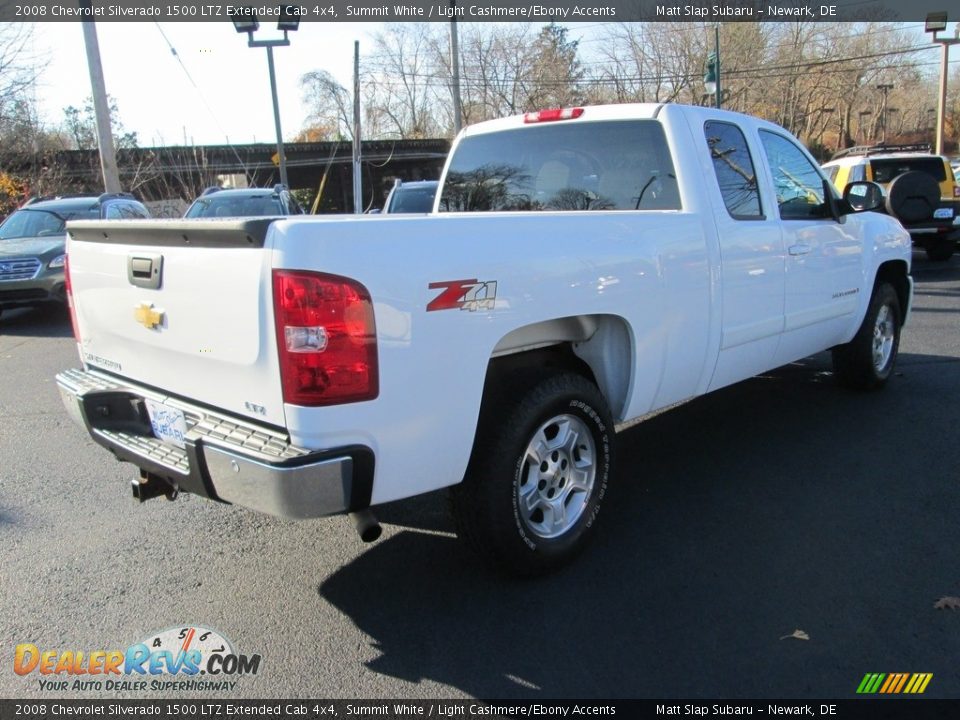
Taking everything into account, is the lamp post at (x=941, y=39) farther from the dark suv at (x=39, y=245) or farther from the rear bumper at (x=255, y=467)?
the rear bumper at (x=255, y=467)

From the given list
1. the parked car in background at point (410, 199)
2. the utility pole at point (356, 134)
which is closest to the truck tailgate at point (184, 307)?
the parked car in background at point (410, 199)

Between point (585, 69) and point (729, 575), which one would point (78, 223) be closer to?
point (729, 575)

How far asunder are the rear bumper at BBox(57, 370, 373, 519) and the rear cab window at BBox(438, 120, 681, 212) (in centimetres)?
236

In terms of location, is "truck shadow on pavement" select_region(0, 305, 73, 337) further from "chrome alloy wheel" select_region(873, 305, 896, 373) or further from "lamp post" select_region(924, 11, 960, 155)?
"lamp post" select_region(924, 11, 960, 155)

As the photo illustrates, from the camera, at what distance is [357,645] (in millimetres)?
2955

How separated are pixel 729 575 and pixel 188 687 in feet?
7.47

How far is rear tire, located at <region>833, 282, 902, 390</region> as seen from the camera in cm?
590

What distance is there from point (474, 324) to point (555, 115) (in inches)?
84.5

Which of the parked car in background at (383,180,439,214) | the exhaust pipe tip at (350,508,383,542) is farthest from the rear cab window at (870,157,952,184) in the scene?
the exhaust pipe tip at (350,508,383,542)

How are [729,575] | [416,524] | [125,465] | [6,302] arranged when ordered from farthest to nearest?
[6,302] < [125,465] < [416,524] < [729,575]

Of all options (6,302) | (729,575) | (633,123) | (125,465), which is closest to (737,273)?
(633,123)

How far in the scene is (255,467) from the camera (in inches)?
99.1

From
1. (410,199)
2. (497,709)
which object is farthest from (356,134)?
(497,709)

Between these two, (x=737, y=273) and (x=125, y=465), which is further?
(x=125, y=465)
